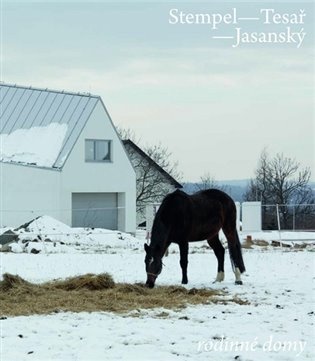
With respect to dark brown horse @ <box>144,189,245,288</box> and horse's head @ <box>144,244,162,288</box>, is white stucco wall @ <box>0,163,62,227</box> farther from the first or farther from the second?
horse's head @ <box>144,244,162,288</box>

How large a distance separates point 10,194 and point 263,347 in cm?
2907

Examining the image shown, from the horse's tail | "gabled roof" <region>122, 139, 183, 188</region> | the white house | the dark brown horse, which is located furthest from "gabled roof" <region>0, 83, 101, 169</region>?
the horse's tail

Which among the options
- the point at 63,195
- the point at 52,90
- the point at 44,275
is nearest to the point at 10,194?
the point at 63,195

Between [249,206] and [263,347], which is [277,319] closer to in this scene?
[263,347]

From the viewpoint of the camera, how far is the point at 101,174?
117 ft

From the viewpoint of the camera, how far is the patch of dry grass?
933 centimetres

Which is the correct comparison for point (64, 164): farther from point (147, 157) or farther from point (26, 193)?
point (147, 157)

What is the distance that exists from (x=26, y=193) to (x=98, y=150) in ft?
13.8

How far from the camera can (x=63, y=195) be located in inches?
1329

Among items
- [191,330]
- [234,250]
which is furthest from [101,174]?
[191,330]

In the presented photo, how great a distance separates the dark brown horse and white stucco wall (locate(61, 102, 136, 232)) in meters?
21.1

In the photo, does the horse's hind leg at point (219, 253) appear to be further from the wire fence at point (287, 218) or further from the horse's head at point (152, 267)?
the wire fence at point (287, 218)

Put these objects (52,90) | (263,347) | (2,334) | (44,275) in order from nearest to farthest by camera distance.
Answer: (263,347)
(2,334)
(44,275)
(52,90)

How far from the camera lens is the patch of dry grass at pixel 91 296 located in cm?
933
